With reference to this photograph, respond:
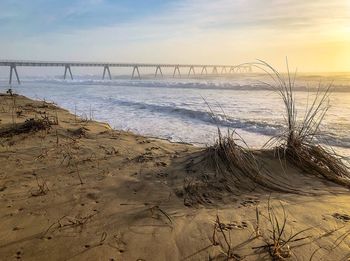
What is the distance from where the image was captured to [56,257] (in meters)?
2.30

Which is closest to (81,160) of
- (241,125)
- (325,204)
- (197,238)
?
Answer: (197,238)

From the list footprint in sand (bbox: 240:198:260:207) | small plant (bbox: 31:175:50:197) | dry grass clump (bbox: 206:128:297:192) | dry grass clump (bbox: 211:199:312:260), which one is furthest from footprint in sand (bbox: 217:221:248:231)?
small plant (bbox: 31:175:50:197)

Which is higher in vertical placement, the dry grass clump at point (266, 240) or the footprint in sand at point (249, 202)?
the dry grass clump at point (266, 240)

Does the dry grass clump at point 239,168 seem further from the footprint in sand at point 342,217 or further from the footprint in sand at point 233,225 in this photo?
the footprint in sand at point 233,225

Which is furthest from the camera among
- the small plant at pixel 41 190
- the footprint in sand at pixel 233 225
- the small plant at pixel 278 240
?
the small plant at pixel 41 190

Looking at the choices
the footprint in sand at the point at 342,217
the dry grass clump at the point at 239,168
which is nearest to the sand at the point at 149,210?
the footprint in sand at the point at 342,217

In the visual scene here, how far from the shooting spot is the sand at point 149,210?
2.38 m

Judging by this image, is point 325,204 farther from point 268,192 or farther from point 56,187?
point 56,187

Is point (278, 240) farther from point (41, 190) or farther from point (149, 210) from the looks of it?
point (41, 190)

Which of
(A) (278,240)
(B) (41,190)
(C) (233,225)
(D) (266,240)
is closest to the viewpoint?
(A) (278,240)

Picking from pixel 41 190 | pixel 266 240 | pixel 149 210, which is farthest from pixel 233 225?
pixel 41 190

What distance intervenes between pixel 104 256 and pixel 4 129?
13.9ft

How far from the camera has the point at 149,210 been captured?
2912 mm

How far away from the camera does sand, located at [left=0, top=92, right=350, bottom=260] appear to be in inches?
93.9
